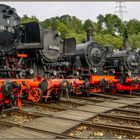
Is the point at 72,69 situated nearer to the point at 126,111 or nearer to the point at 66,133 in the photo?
the point at 126,111

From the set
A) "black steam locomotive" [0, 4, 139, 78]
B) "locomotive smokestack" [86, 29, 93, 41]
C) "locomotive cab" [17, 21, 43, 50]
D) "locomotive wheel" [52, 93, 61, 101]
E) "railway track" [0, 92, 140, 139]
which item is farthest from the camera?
"locomotive smokestack" [86, 29, 93, 41]

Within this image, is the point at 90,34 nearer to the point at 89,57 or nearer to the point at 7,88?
the point at 89,57

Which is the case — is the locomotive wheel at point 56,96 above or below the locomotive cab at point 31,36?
below

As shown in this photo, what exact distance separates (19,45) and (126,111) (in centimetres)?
401

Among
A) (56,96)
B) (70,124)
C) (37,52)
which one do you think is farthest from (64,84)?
(70,124)

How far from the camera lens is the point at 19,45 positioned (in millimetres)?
10609

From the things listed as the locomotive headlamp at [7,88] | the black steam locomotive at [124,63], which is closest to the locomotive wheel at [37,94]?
the locomotive headlamp at [7,88]

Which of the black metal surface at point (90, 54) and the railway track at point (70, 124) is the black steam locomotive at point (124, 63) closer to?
the black metal surface at point (90, 54)

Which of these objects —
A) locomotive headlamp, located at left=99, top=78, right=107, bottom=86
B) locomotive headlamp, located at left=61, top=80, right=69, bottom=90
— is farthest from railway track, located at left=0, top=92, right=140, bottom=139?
locomotive headlamp, located at left=99, top=78, right=107, bottom=86

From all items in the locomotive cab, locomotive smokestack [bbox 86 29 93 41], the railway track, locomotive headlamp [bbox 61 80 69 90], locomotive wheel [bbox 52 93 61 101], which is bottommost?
the railway track

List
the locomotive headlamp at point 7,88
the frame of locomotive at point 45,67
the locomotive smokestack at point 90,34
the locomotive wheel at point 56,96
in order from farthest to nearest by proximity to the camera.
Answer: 1. the locomotive smokestack at point 90,34
2. the locomotive wheel at point 56,96
3. the frame of locomotive at point 45,67
4. the locomotive headlamp at point 7,88

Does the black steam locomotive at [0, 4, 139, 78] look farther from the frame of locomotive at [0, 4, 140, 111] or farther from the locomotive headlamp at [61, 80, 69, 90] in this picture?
the locomotive headlamp at [61, 80, 69, 90]

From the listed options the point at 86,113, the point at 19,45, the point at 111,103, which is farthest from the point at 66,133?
the point at 111,103

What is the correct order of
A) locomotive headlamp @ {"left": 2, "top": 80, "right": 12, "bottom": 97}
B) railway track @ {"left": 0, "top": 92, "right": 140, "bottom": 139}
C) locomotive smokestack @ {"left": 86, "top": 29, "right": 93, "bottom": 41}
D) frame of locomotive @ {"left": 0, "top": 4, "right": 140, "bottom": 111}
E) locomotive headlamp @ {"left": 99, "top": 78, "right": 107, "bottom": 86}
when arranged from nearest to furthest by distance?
1. railway track @ {"left": 0, "top": 92, "right": 140, "bottom": 139}
2. locomotive headlamp @ {"left": 2, "top": 80, "right": 12, "bottom": 97}
3. frame of locomotive @ {"left": 0, "top": 4, "right": 140, "bottom": 111}
4. locomotive headlamp @ {"left": 99, "top": 78, "right": 107, "bottom": 86}
5. locomotive smokestack @ {"left": 86, "top": 29, "right": 93, "bottom": 41}
